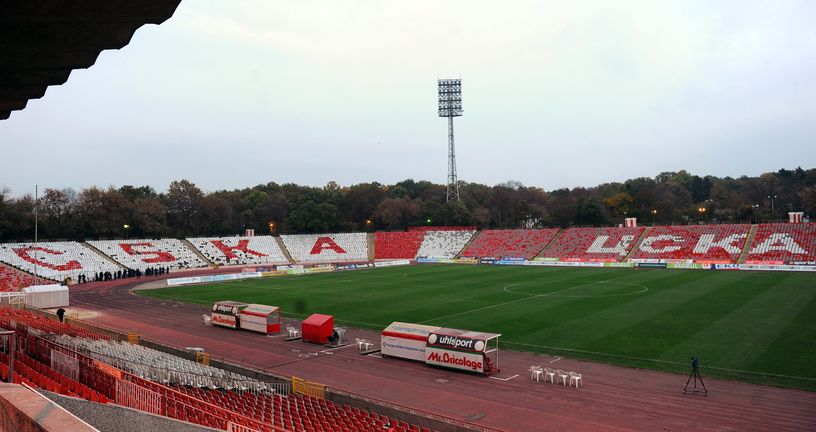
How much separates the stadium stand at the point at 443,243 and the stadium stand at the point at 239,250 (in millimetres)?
22125

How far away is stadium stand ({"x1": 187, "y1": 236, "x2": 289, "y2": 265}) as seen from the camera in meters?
79.7

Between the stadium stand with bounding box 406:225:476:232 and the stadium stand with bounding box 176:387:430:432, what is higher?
the stadium stand with bounding box 406:225:476:232

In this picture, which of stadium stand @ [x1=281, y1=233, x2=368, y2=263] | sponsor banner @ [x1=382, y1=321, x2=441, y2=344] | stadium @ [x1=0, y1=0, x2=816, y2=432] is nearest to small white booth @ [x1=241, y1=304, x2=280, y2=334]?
stadium @ [x1=0, y1=0, x2=816, y2=432]

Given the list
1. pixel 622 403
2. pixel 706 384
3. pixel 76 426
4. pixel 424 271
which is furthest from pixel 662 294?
pixel 76 426

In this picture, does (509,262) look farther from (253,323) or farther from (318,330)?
(318,330)

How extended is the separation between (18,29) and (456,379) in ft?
60.0

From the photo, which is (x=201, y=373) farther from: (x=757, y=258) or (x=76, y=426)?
(x=757, y=258)

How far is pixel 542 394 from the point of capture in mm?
19031

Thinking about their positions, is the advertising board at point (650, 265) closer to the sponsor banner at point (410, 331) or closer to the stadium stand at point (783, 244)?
the stadium stand at point (783, 244)

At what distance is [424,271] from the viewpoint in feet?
208

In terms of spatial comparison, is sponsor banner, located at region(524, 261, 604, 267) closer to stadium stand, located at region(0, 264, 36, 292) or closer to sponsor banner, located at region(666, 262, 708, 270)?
sponsor banner, located at region(666, 262, 708, 270)

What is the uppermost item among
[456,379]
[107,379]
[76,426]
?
[76,426]

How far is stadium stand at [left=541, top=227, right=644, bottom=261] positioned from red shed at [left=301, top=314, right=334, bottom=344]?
162 feet

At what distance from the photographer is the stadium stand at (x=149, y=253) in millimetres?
69994
